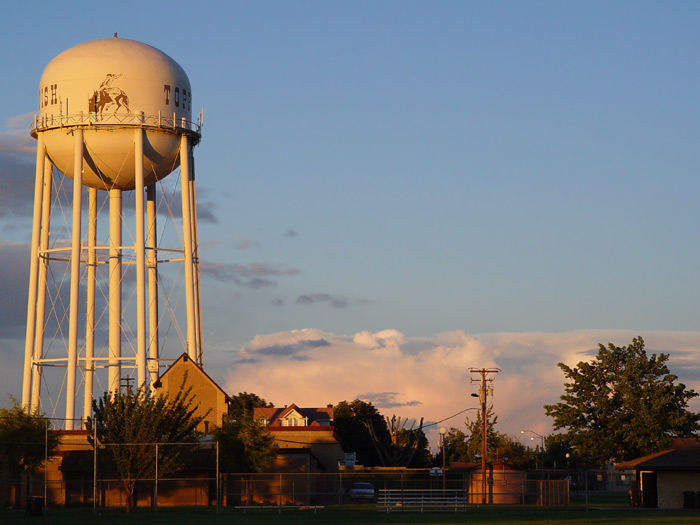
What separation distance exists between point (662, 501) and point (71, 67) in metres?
34.5

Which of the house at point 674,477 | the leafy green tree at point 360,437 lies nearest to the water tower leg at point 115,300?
the house at point 674,477

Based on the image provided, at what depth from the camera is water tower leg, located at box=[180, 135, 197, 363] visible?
174 ft

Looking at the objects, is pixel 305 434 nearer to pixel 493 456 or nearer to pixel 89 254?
pixel 89 254

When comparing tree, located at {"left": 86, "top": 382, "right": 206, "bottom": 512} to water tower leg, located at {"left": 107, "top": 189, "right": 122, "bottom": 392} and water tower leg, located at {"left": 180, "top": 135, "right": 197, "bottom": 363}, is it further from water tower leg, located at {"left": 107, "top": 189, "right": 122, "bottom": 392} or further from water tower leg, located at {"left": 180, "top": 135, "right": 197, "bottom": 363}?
water tower leg, located at {"left": 180, "top": 135, "right": 197, "bottom": 363}

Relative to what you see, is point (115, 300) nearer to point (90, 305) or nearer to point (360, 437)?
point (90, 305)

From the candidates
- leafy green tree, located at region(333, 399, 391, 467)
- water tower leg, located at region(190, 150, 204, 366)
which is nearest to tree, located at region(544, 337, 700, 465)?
water tower leg, located at region(190, 150, 204, 366)

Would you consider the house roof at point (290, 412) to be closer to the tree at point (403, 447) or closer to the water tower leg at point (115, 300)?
the tree at point (403, 447)

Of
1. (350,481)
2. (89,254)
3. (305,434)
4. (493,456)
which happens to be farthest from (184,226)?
(493,456)

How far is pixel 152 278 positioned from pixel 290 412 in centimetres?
4203

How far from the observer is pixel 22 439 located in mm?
54531

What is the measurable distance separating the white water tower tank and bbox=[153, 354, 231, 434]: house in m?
12.9

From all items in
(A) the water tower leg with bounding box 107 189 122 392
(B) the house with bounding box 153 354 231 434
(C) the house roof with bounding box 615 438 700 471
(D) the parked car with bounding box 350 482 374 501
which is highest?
(A) the water tower leg with bounding box 107 189 122 392

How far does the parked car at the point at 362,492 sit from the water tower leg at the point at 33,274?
22.6m

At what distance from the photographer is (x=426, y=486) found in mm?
78438
